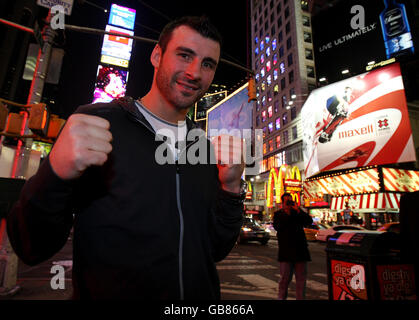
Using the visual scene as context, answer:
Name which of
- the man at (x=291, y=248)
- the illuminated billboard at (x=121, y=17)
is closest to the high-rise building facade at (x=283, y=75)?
the illuminated billboard at (x=121, y=17)

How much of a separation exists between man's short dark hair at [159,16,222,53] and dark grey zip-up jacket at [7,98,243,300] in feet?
2.13

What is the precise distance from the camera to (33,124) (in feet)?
18.1

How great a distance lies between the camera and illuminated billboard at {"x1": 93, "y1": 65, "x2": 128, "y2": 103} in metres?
14.8

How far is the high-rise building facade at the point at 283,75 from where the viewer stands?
40.4 metres

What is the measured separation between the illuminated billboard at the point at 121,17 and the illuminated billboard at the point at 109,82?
281 cm

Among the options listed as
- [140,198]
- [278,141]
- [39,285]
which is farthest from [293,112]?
[140,198]

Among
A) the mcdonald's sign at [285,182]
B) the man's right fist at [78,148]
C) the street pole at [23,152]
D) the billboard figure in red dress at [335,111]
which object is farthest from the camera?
the mcdonald's sign at [285,182]

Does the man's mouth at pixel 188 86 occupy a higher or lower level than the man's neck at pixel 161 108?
higher

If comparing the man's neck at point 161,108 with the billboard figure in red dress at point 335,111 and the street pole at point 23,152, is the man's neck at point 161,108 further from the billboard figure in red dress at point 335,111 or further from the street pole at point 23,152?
the billboard figure in red dress at point 335,111

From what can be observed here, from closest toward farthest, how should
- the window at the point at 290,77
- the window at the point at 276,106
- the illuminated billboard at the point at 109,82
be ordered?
the illuminated billboard at the point at 109,82, the window at the point at 290,77, the window at the point at 276,106

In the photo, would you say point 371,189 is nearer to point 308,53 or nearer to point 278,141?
point 278,141

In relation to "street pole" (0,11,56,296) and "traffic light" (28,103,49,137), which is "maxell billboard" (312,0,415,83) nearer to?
"street pole" (0,11,56,296)

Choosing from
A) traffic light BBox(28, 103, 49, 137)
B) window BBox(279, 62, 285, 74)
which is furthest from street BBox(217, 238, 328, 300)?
window BBox(279, 62, 285, 74)
